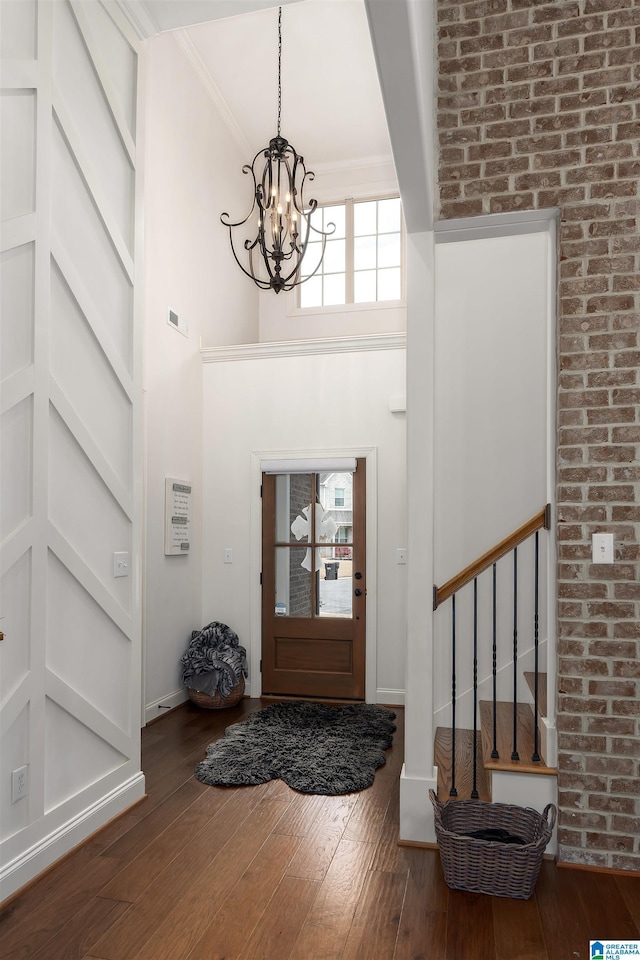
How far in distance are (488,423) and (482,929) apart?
245 centimetres

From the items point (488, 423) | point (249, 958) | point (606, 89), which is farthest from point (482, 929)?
point (606, 89)

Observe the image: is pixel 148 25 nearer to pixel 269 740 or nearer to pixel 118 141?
pixel 118 141

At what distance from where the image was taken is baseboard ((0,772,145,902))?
2342mm

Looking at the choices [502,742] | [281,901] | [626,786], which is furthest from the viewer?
[502,742]

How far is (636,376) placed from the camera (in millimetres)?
2582

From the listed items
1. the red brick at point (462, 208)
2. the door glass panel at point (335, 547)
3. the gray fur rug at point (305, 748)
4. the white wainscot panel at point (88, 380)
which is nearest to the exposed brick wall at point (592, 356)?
the red brick at point (462, 208)

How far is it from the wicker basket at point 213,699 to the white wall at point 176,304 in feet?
0.48

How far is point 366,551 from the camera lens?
5.08 metres

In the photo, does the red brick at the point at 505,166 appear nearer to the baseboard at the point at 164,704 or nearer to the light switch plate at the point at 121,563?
the light switch plate at the point at 121,563

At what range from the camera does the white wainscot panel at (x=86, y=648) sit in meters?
2.65

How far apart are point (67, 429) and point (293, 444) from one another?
2651 mm

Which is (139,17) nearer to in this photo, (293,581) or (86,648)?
(86,648)

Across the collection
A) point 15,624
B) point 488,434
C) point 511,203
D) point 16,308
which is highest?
point 511,203

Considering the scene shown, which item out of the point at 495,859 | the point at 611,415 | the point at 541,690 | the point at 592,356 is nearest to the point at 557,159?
the point at 592,356
